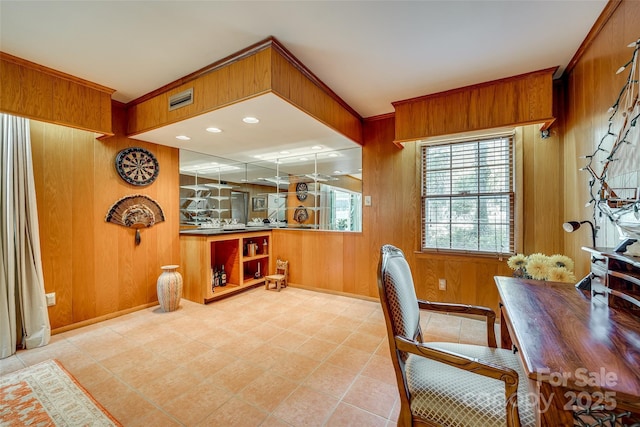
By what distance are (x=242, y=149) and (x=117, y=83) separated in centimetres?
Answer: 157

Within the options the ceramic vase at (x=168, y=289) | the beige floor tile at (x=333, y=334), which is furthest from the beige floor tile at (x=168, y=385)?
the ceramic vase at (x=168, y=289)

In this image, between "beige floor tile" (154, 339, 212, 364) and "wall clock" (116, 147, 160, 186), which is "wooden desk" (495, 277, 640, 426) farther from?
"wall clock" (116, 147, 160, 186)

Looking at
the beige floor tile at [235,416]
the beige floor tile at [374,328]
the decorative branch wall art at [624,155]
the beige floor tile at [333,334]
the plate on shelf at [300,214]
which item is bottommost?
the beige floor tile at [374,328]

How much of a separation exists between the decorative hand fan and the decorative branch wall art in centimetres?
421

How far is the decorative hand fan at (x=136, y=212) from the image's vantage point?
303 centimetres

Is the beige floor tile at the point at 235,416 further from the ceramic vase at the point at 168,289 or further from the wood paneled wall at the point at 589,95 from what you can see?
the wood paneled wall at the point at 589,95

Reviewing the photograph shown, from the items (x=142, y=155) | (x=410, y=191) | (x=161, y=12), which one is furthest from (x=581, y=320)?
(x=142, y=155)

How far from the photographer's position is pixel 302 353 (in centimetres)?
222

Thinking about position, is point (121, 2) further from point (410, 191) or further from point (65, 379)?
point (410, 191)

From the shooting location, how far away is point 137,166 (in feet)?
10.5

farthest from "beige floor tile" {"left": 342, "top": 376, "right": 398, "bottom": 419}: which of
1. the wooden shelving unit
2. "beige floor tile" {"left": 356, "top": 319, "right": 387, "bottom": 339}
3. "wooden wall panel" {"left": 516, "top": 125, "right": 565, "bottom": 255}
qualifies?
the wooden shelving unit

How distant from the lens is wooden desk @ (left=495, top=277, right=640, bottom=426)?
2.26ft

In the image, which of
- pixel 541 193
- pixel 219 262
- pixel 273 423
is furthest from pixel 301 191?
pixel 273 423

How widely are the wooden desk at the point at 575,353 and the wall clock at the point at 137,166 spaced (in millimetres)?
3808
